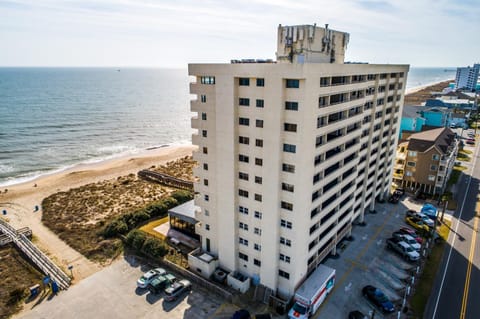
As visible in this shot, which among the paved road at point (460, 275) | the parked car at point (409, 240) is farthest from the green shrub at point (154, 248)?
the parked car at point (409, 240)

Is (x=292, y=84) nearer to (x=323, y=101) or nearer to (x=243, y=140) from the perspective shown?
(x=323, y=101)

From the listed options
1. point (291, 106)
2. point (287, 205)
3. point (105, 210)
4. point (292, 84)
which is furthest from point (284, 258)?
point (105, 210)

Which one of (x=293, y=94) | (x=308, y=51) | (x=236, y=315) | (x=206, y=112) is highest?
(x=308, y=51)

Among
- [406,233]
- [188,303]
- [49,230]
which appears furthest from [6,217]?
[406,233]

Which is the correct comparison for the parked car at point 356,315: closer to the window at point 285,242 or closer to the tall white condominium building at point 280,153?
the tall white condominium building at point 280,153

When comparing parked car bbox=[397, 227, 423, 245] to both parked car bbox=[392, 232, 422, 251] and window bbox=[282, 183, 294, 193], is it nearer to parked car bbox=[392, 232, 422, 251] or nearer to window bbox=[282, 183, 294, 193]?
parked car bbox=[392, 232, 422, 251]

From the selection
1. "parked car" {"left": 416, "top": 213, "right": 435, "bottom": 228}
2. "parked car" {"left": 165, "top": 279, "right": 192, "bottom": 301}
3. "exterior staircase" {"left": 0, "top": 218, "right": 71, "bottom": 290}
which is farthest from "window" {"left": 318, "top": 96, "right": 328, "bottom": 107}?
"exterior staircase" {"left": 0, "top": 218, "right": 71, "bottom": 290}

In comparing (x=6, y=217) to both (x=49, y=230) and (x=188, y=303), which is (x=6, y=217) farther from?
(x=188, y=303)
